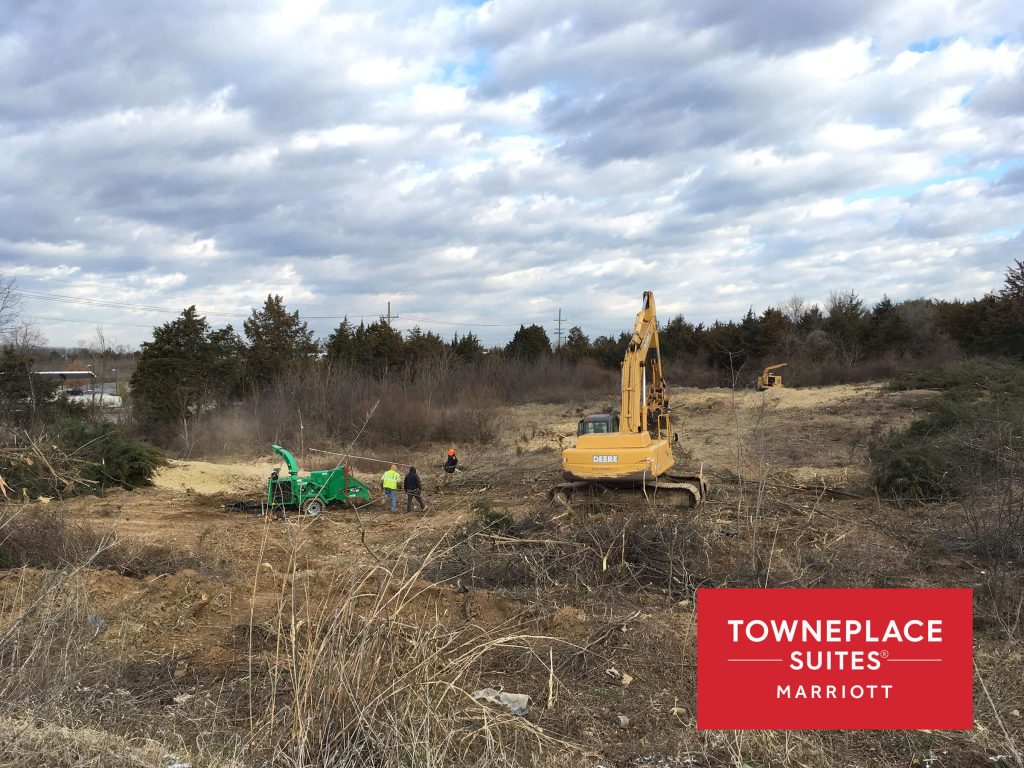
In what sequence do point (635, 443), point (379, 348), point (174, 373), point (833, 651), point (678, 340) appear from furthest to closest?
point (678, 340) < point (379, 348) < point (174, 373) < point (635, 443) < point (833, 651)

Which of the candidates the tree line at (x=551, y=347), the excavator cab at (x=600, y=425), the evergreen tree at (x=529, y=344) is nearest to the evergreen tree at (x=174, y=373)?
the tree line at (x=551, y=347)

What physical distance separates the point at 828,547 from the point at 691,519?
172 centimetres

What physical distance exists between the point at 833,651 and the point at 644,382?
1156 centimetres

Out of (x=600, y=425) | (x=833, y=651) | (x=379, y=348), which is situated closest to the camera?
(x=833, y=651)

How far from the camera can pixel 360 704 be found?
3846mm

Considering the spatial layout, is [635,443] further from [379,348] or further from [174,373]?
[379,348]

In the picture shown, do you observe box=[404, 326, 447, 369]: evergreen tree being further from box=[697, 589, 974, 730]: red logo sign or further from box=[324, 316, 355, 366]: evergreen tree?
box=[697, 589, 974, 730]: red logo sign

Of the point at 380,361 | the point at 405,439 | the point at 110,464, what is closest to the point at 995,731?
the point at 110,464

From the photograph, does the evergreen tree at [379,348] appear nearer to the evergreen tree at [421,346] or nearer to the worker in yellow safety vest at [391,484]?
the evergreen tree at [421,346]

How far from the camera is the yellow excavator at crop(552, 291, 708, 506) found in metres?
12.9

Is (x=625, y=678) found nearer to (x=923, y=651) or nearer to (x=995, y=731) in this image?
(x=995, y=731)

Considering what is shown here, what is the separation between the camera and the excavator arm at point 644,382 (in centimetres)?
1432

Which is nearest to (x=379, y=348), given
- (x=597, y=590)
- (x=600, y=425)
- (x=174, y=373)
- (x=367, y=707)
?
(x=174, y=373)

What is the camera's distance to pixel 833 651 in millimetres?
3148
